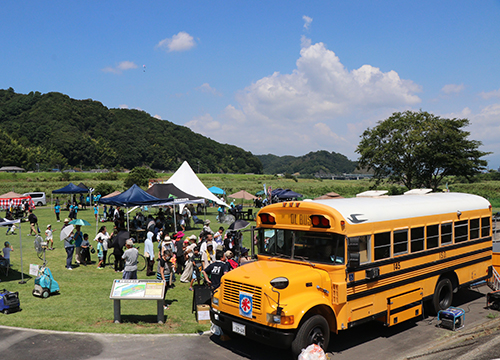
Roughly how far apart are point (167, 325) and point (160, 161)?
141261 millimetres

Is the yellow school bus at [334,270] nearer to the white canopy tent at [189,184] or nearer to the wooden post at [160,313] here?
the wooden post at [160,313]

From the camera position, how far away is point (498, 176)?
10856 cm

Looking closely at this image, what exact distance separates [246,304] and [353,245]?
91.1 inches

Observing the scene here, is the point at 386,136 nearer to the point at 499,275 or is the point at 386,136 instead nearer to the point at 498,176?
the point at 499,275

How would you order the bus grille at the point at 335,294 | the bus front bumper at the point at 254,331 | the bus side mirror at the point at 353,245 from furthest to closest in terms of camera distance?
the bus side mirror at the point at 353,245 < the bus grille at the point at 335,294 < the bus front bumper at the point at 254,331

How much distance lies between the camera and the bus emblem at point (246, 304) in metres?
7.27

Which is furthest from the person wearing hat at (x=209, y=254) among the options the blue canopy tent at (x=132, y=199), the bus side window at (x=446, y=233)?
the blue canopy tent at (x=132, y=199)

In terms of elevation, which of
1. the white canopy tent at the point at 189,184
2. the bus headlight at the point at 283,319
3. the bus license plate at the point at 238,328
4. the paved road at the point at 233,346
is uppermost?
the white canopy tent at the point at 189,184

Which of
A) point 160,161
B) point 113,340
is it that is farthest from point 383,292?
point 160,161

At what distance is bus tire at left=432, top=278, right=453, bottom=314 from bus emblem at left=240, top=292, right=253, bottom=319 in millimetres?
5226

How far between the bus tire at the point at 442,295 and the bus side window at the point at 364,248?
121 inches

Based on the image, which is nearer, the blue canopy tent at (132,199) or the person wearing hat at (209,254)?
the person wearing hat at (209,254)

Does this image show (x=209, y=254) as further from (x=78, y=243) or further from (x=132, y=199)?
(x=132, y=199)

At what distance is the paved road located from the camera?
7703mm
